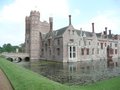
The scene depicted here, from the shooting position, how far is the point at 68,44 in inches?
1748

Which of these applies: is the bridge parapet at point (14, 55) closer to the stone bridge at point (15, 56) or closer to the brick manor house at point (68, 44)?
the stone bridge at point (15, 56)

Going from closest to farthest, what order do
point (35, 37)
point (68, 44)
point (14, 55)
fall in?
point (68, 44) → point (14, 55) → point (35, 37)

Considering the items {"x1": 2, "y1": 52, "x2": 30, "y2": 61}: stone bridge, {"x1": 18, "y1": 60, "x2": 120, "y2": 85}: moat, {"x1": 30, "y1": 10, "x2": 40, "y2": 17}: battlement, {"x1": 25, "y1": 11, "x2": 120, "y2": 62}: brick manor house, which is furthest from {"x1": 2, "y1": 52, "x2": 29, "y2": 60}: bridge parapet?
{"x1": 18, "y1": 60, "x2": 120, "y2": 85}: moat

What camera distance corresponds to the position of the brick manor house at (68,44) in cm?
4466

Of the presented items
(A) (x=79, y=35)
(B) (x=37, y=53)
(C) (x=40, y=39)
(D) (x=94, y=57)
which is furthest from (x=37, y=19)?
(D) (x=94, y=57)

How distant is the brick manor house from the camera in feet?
147

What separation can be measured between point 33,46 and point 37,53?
2554 millimetres

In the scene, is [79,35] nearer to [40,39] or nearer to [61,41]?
[61,41]

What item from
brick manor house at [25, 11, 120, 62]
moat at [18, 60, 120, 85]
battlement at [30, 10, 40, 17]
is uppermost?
battlement at [30, 10, 40, 17]

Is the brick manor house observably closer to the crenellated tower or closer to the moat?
the crenellated tower

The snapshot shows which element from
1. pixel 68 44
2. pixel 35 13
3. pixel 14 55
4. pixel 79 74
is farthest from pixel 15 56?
pixel 79 74

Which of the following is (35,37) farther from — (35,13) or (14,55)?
(14,55)

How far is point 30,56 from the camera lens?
5869 cm

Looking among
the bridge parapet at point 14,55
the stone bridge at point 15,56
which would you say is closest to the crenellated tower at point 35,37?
the stone bridge at point 15,56
